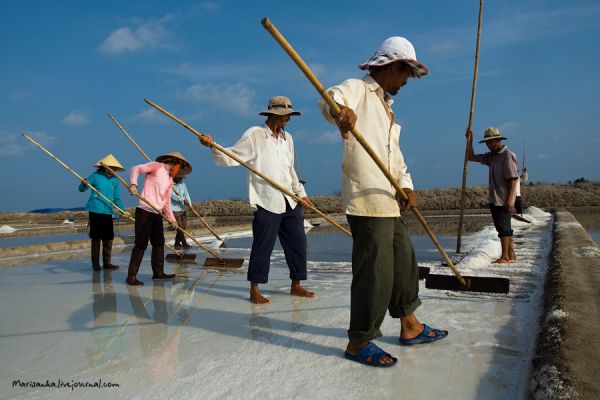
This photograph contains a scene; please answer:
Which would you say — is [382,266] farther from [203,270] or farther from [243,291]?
[203,270]

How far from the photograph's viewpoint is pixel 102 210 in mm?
5598

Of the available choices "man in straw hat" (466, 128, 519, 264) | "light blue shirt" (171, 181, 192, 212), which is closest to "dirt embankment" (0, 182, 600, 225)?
"light blue shirt" (171, 181, 192, 212)

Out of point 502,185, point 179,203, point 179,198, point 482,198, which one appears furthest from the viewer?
point 482,198

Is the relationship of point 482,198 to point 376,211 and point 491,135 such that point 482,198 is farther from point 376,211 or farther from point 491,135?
point 376,211

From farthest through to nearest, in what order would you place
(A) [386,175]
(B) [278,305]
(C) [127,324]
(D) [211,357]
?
1. (B) [278,305]
2. (C) [127,324]
3. (D) [211,357]
4. (A) [386,175]

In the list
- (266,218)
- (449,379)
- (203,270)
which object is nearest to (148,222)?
(203,270)

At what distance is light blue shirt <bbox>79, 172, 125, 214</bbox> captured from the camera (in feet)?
18.3

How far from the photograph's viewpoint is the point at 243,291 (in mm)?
3938

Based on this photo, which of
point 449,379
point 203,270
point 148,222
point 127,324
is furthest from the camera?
point 203,270

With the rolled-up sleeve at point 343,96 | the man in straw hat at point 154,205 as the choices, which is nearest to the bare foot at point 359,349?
the rolled-up sleeve at point 343,96

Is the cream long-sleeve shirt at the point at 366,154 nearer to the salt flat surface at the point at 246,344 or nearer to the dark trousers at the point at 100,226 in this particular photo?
the salt flat surface at the point at 246,344

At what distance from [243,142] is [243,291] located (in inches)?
53.6

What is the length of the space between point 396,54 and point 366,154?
49cm

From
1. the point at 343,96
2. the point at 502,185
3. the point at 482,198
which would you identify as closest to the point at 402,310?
the point at 343,96
